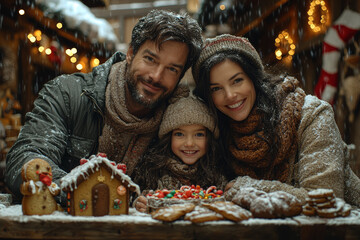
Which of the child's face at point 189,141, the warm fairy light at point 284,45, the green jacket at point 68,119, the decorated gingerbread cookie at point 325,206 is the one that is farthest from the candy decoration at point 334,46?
the decorated gingerbread cookie at point 325,206

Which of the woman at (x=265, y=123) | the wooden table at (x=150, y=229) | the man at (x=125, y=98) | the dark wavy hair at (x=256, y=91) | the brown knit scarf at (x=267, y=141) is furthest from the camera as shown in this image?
the man at (x=125, y=98)

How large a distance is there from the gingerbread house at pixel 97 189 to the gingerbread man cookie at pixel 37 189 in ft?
0.25

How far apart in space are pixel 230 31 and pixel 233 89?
16.6 feet

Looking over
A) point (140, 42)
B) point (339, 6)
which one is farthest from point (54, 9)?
point (339, 6)

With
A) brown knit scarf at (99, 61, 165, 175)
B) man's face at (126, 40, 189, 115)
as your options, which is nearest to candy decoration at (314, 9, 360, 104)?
man's face at (126, 40, 189, 115)

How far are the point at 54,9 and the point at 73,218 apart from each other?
4.67m

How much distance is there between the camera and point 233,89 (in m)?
2.47

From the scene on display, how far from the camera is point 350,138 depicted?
191 inches

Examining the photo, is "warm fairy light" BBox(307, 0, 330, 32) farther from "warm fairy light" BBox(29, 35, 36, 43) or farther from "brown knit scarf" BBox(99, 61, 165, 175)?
"warm fairy light" BBox(29, 35, 36, 43)

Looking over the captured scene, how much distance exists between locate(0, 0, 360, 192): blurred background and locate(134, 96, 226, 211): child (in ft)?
5.88

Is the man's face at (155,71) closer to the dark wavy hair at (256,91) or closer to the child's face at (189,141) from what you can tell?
the dark wavy hair at (256,91)

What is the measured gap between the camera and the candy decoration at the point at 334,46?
176 inches

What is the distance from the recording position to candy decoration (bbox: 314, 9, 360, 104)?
4.48 meters

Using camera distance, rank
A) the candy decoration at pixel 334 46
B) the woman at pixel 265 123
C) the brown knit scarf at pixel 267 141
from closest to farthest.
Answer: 1. the woman at pixel 265 123
2. the brown knit scarf at pixel 267 141
3. the candy decoration at pixel 334 46
